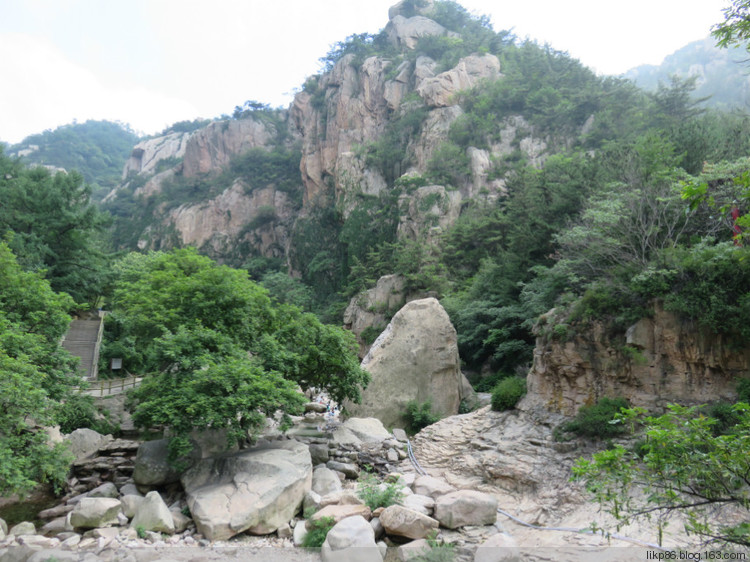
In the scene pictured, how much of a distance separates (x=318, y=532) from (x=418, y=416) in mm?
7410

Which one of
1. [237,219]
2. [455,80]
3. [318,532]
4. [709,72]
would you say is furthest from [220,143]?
[709,72]

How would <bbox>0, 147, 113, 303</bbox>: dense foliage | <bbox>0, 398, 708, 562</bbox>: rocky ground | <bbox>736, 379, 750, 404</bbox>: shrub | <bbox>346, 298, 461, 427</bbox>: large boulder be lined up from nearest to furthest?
<bbox>0, 398, 708, 562</bbox>: rocky ground → <bbox>736, 379, 750, 404</bbox>: shrub → <bbox>346, 298, 461, 427</bbox>: large boulder → <bbox>0, 147, 113, 303</bbox>: dense foliage

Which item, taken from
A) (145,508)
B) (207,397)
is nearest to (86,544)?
(145,508)

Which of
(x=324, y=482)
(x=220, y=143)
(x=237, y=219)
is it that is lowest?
(x=324, y=482)

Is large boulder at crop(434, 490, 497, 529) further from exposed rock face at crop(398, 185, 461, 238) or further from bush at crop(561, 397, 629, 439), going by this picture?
exposed rock face at crop(398, 185, 461, 238)

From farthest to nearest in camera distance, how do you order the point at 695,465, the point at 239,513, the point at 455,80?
the point at 455,80 → the point at 239,513 → the point at 695,465

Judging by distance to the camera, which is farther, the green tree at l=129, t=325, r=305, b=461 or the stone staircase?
the stone staircase

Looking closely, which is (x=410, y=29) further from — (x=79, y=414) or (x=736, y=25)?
(x=736, y=25)

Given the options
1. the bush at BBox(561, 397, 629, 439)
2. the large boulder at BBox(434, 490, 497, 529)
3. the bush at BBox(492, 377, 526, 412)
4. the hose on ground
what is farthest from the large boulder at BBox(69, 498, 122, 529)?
the bush at BBox(561, 397, 629, 439)

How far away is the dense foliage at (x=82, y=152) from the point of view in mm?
73562

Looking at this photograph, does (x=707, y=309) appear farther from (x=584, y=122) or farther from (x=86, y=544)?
(x=584, y=122)

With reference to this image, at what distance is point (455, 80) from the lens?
40.8m

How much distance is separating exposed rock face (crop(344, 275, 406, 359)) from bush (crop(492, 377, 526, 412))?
45.1ft

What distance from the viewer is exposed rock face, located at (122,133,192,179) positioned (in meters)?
65.5
